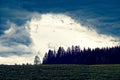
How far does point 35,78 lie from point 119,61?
133m

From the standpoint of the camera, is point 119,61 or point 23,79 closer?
point 23,79

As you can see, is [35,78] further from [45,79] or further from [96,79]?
[96,79]

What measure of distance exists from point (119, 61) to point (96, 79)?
131 metres

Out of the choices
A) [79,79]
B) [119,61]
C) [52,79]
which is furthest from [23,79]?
[119,61]

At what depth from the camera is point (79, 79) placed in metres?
70.8

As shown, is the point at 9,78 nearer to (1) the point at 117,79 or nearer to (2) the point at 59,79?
(2) the point at 59,79

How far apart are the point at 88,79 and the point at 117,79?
578cm

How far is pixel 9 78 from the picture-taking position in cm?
7375

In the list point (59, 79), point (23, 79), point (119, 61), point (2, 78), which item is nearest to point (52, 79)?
point (59, 79)

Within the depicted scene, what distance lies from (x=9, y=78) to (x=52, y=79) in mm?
9578

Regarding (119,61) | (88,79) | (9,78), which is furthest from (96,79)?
(119,61)

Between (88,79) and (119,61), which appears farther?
(119,61)

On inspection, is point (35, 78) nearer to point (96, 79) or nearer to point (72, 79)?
point (72, 79)

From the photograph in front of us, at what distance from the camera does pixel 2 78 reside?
73.6m
